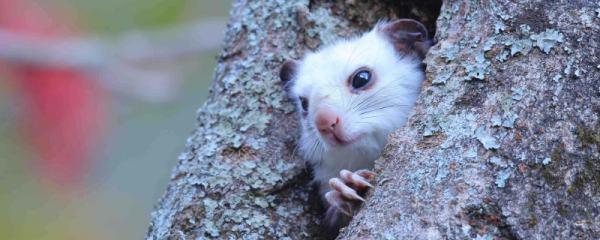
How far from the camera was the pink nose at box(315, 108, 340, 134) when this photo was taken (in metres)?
3.22

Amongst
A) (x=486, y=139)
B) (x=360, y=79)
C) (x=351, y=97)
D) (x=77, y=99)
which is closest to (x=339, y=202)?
(x=351, y=97)

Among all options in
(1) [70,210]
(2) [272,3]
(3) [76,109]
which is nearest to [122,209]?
(1) [70,210]

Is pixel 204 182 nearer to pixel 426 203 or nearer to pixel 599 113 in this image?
pixel 426 203

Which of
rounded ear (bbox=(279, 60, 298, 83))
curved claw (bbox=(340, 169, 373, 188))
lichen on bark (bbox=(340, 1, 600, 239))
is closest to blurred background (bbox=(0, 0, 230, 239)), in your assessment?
rounded ear (bbox=(279, 60, 298, 83))

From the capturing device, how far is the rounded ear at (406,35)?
3.59 metres

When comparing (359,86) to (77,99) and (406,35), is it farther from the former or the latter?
(77,99)

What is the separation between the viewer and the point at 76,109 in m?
7.33

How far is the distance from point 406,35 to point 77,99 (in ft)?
14.4

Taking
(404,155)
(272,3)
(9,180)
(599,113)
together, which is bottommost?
(599,113)

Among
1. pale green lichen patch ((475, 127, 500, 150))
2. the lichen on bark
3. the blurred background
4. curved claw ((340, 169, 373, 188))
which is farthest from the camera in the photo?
the blurred background

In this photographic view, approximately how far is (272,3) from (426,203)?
61.0 inches

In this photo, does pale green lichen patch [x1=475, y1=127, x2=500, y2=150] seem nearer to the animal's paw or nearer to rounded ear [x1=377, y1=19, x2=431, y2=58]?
the animal's paw

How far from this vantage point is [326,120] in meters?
3.22

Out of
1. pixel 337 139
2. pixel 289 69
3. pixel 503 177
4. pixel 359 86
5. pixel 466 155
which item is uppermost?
pixel 289 69
